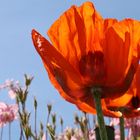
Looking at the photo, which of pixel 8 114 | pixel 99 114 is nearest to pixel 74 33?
pixel 99 114

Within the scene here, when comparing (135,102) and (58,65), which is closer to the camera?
(58,65)

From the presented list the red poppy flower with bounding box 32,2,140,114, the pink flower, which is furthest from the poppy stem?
the pink flower

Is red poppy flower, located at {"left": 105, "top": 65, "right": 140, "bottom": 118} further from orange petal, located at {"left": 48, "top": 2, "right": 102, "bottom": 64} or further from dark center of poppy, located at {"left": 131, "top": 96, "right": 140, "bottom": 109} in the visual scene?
orange petal, located at {"left": 48, "top": 2, "right": 102, "bottom": 64}

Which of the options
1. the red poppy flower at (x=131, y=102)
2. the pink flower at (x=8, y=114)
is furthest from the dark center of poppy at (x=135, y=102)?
the pink flower at (x=8, y=114)

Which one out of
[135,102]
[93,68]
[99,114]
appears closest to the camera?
[99,114]

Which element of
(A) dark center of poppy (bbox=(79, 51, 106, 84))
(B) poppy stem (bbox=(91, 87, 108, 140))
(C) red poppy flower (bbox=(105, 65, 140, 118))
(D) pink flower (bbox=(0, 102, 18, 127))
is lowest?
(B) poppy stem (bbox=(91, 87, 108, 140))

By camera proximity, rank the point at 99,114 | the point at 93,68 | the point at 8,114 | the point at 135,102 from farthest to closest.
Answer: the point at 8,114, the point at 135,102, the point at 93,68, the point at 99,114

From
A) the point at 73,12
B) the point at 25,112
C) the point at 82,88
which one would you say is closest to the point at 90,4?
the point at 73,12

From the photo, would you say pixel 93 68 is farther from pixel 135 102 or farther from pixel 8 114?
pixel 8 114
